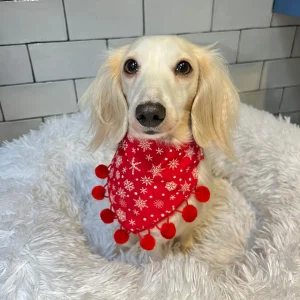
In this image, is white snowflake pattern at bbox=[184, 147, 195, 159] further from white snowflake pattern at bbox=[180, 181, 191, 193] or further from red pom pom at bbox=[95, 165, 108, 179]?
red pom pom at bbox=[95, 165, 108, 179]

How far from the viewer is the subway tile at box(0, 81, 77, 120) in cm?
125

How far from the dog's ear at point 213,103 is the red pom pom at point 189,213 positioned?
0.16 m

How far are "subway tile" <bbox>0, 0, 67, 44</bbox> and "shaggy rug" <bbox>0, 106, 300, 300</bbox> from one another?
0.30 m

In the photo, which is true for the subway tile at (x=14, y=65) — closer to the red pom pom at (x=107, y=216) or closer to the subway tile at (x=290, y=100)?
the red pom pom at (x=107, y=216)

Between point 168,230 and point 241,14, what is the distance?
922mm

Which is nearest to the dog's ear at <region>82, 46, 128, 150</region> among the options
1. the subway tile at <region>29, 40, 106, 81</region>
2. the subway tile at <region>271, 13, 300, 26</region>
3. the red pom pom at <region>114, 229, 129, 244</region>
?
the red pom pom at <region>114, 229, 129, 244</region>

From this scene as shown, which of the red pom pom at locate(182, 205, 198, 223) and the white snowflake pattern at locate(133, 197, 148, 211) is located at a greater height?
the white snowflake pattern at locate(133, 197, 148, 211)

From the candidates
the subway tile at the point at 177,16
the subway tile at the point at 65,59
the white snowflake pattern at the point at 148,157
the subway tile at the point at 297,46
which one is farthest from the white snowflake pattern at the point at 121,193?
the subway tile at the point at 297,46

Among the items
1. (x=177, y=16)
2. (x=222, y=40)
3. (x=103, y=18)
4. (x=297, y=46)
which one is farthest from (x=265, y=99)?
(x=103, y=18)

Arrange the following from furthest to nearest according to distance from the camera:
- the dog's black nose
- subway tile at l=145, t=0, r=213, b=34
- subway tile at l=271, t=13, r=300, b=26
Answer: subway tile at l=271, t=13, r=300, b=26
subway tile at l=145, t=0, r=213, b=34
the dog's black nose

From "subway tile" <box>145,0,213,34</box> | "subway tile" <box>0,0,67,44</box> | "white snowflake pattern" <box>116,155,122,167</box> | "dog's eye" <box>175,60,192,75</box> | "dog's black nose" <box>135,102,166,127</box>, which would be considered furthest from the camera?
"subway tile" <box>145,0,213,34</box>

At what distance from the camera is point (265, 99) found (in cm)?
156

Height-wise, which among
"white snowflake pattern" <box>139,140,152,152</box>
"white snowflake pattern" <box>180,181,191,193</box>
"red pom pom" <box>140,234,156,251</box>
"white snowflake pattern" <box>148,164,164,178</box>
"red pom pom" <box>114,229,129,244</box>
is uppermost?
"white snowflake pattern" <box>139,140,152,152</box>

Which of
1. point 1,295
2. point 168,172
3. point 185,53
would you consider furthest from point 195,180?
point 1,295
